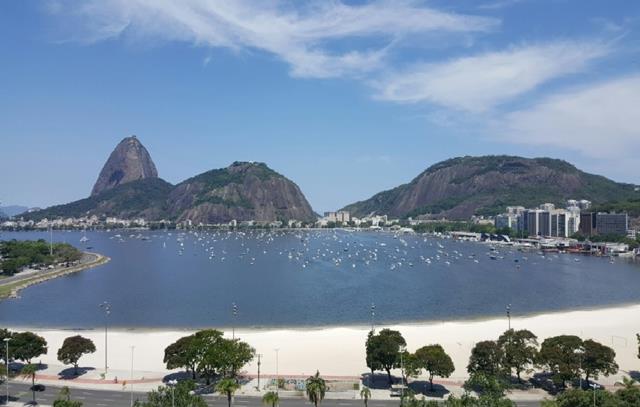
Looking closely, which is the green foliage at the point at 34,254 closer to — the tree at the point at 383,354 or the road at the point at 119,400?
the road at the point at 119,400

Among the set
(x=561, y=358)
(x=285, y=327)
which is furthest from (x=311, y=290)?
(x=561, y=358)

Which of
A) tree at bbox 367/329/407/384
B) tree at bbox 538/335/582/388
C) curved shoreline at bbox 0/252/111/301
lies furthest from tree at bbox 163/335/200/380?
curved shoreline at bbox 0/252/111/301

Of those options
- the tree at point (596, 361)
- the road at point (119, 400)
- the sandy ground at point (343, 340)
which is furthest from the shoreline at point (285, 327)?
the tree at point (596, 361)

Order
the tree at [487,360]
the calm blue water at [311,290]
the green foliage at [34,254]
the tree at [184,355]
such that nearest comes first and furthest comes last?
the tree at [487,360]
the tree at [184,355]
the calm blue water at [311,290]
the green foliage at [34,254]

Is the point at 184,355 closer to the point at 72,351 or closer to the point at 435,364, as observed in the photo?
the point at 72,351

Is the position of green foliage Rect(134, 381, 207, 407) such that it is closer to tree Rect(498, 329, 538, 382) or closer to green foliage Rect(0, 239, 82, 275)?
tree Rect(498, 329, 538, 382)
